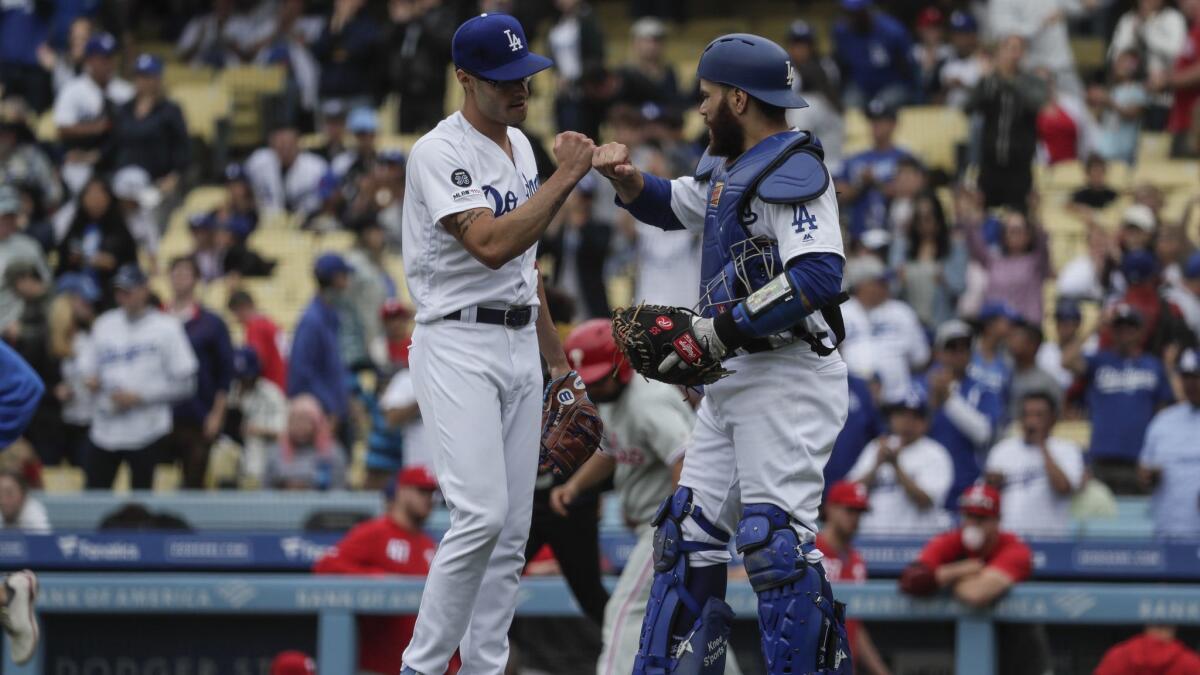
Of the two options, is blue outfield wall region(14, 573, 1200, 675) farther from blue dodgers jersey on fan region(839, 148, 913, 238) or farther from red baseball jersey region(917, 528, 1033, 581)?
blue dodgers jersey on fan region(839, 148, 913, 238)

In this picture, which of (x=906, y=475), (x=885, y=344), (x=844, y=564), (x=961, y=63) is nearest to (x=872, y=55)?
(x=961, y=63)

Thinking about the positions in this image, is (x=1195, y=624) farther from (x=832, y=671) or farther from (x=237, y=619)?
(x=237, y=619)

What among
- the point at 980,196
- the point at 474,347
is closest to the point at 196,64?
the point at 980,196

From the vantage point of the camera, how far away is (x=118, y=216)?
15.4 meters

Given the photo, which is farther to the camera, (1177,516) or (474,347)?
(1177,516)

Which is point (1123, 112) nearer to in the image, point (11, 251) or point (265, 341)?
point (265, 341)

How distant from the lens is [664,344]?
6.29m

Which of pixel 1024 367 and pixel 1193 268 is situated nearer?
pixel 1024 367

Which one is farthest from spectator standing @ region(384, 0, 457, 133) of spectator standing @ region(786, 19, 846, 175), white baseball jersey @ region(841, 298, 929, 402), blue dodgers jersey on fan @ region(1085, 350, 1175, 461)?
blue dodgers jersey on fan @ region(1085, 350, 1175, 461)

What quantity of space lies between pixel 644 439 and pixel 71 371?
21.5 feet

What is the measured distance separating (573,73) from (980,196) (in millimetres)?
3710

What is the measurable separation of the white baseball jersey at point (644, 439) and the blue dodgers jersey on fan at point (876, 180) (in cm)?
592

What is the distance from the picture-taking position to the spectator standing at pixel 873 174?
14.6 metres

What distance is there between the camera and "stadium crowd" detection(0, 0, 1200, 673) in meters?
11.4
